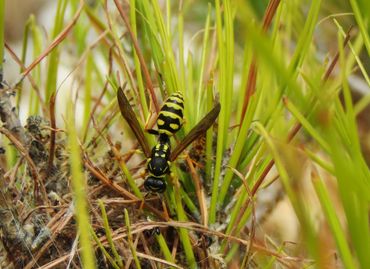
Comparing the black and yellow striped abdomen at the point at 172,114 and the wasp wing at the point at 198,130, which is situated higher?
the black and yellow striped abdomen at the point at 172,114

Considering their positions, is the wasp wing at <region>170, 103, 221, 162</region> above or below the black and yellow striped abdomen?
below
